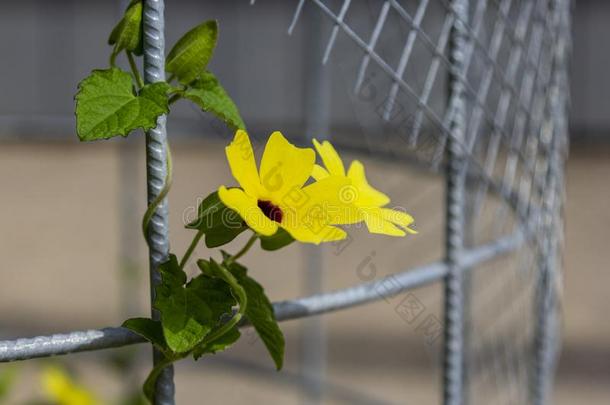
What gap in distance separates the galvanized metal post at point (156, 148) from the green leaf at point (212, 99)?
2 cm

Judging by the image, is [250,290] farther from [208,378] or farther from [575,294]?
[575,294]

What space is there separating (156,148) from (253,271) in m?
2.82

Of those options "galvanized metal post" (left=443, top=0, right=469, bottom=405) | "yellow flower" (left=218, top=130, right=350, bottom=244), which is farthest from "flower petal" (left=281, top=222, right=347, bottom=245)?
"galvanized metal post" (left=443, top=0, right=469, bottom=405)

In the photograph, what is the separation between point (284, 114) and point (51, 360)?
4.23 metres

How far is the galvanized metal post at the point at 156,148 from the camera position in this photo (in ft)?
1.46

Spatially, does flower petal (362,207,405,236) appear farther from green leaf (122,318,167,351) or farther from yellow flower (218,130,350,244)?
green leaf (122,318,167,351)

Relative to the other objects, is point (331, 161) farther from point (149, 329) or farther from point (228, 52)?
point (228, 52)

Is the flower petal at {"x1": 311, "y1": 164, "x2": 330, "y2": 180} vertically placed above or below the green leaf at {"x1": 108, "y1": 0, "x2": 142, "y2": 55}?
below

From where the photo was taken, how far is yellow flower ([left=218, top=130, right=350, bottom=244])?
0.42 m

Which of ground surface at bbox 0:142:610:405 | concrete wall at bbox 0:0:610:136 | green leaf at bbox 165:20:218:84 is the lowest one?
→ ground surface at bbox 0:142:610:405

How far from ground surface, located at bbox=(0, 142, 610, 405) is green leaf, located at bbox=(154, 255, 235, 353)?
2.64 feet

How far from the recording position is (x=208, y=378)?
243cm

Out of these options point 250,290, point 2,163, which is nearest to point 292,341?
point 250,290

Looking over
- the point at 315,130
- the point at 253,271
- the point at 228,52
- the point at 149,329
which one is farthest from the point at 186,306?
the point at 228,52
